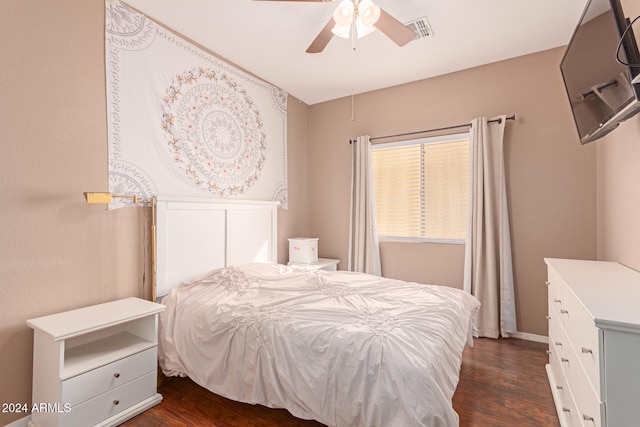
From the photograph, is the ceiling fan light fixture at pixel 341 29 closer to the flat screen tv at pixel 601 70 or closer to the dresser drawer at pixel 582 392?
the flat screen tv at pixel 601 70

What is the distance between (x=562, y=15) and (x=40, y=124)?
384cm

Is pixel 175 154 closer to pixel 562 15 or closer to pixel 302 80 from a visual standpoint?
pixel 302 80

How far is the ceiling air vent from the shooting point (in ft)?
8.03

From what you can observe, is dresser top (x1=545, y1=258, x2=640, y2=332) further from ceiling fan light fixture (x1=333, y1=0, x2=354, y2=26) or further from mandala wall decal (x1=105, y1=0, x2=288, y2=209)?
mandala wall decal (x1=105, y1=0, x2=288, y2=209)

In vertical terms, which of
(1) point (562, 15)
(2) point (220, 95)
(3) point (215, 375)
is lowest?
Result: (3) point (215, 375)

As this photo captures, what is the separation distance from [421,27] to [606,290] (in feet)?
7.53

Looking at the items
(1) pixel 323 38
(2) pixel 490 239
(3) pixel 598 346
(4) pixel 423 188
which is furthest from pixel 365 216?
(3) pixel 598 346

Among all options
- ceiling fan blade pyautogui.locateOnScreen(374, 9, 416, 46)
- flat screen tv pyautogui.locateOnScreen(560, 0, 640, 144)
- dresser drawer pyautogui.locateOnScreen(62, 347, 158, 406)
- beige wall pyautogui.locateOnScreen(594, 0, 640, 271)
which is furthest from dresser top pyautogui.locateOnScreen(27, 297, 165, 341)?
beige wall pyautogui.locateOnScreen(594, 0, 640, 271)

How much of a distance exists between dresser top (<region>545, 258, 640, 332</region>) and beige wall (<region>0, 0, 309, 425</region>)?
2.72 m

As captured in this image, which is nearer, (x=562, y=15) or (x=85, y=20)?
(x=85, y=20)

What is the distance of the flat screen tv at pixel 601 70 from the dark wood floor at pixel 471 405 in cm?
177

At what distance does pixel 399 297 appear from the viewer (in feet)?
7.09

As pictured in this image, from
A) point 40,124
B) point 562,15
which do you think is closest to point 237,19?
point 40,124

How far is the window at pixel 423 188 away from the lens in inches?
132
